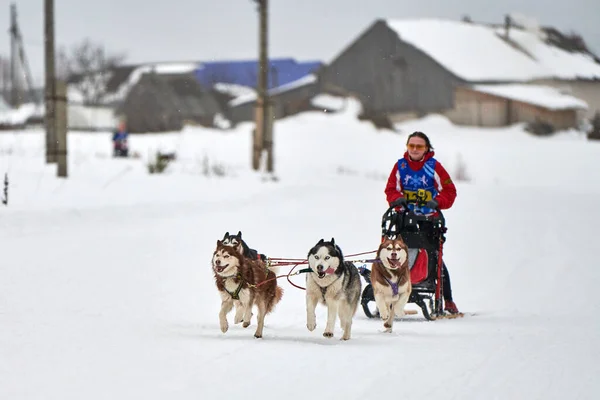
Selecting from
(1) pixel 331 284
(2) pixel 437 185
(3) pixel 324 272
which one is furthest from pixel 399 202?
(3) pixel 324 272

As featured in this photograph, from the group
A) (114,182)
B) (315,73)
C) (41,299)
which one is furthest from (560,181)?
(315,73)

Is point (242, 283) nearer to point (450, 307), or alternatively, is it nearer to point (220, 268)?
point (220, 268)

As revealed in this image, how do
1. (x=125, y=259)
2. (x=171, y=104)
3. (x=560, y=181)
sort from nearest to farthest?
1. (x=125, y=259)
2. (x=560, y=181)
3. (x=171, y=104)

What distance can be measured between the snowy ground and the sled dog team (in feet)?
0.71

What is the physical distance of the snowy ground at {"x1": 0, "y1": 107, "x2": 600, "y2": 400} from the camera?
549 cm

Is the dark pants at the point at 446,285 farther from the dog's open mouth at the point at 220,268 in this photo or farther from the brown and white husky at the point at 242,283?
the dog's open mouth at the point at 220,268

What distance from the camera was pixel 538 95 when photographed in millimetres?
38250

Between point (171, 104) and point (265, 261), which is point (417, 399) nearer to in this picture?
point (265, 261)

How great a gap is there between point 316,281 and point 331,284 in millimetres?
110

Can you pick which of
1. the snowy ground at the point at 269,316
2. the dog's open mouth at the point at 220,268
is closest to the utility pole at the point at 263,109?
the snowy ground at the point at 269,316

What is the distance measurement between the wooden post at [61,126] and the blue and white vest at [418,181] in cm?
901

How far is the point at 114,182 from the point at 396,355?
10.3 metres

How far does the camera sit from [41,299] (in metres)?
7.84

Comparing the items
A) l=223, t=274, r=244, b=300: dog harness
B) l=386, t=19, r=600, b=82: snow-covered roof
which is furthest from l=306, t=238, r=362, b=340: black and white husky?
l=386, t=19, r=600, b=82: snow-covered roof
